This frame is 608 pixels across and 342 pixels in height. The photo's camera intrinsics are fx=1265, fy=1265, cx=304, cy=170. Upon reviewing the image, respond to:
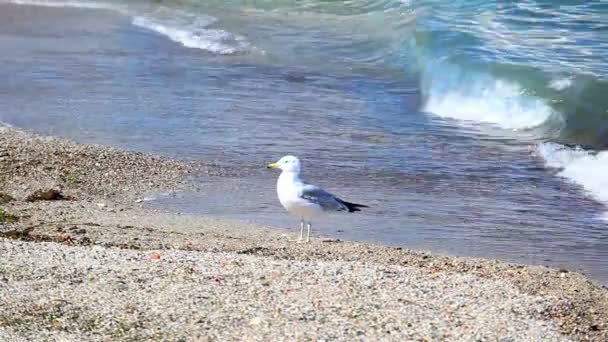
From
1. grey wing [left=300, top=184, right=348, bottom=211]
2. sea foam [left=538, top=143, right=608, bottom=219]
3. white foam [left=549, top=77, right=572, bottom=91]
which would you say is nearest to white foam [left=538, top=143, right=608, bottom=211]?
sea foam [left=538, top=143, right=608, bottom=219]

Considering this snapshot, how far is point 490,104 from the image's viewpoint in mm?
16578

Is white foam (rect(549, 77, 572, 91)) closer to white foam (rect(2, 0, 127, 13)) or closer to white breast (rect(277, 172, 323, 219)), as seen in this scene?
white breast (rect(277, 172, 323, 219))

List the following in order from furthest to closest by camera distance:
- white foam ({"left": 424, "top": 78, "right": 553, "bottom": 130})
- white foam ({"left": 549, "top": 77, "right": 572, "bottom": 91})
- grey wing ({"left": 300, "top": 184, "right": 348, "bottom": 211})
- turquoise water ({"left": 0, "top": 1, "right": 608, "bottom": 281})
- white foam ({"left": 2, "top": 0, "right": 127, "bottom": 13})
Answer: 1. white foam ({"left": 2, "top": 0, "right": 127, "bottom": 13})
2. white foam ({"left": 549, "top": 77, "right": 572, "bottom": 91})
3. white foam ({"left": 424, "top": 78, "right": 553, "bottom": 130})
4. turquoise water ({"left": 0, "top": 1, "right": 608, "bottom": 281})
5. grey wing ({"left": 300, "top": 184, "right": 348, "bottom": 211})

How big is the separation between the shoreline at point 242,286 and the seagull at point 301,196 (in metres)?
0.27

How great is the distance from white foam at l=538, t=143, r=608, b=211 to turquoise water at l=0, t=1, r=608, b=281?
0.11 ft

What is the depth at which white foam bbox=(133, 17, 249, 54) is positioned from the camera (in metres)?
19.9

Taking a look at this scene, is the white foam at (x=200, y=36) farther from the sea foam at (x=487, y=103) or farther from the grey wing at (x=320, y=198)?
the grey wing at (x=320, y=198)

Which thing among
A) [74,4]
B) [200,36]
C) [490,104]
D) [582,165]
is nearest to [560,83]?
[490,104]

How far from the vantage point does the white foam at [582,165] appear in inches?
474

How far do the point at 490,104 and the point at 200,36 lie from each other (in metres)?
6.28

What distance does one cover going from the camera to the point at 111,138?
1322 cm

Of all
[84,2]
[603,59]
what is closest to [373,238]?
[603,59]

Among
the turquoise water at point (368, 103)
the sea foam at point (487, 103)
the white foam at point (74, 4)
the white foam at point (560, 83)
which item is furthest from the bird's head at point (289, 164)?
the white foam at point (74, 4)

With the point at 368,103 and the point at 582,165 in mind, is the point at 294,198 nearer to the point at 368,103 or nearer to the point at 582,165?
the point at 582,165
